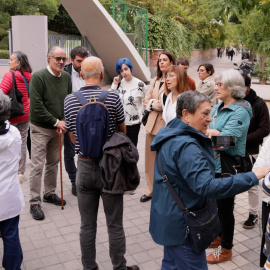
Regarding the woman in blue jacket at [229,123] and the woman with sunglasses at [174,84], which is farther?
the woman with sunglasses at [174,84]

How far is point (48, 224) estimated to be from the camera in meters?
4.79

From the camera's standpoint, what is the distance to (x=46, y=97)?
15.8 ft

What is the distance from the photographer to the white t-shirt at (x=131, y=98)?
5582mm

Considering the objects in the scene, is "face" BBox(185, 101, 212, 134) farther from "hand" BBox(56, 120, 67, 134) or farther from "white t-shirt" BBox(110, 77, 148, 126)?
"white t-shirt" BBox(110, 77, 148, 126)

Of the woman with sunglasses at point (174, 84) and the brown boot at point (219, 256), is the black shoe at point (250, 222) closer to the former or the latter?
the brown boot at point (219, 256)

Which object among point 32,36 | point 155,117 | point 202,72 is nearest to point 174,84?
point 155,117

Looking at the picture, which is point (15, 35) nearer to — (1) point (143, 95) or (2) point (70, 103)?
(1) point (143, 95)

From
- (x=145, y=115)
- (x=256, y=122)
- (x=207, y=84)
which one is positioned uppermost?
(x=207, y=84)

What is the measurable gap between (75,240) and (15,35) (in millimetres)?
6388

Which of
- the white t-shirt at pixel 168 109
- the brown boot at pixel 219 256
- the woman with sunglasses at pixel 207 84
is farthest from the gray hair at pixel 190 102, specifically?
the woman with sunglasses at pixel 207 84

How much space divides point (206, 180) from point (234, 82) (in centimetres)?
169

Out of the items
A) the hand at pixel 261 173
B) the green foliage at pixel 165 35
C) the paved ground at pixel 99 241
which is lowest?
the paved ground at pixel 99 241

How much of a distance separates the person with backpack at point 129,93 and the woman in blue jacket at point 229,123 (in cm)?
184

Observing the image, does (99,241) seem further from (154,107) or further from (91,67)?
(91,67)
